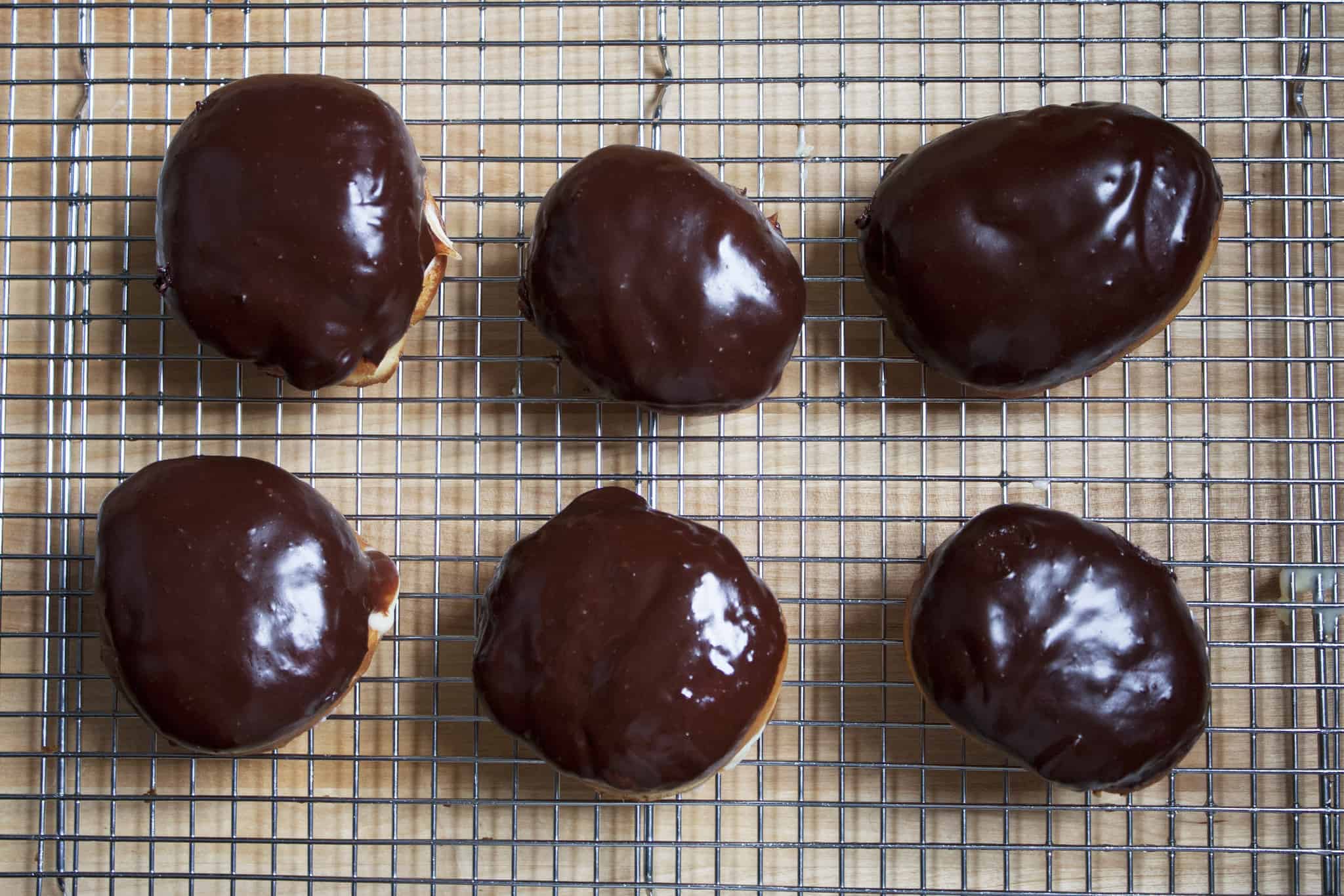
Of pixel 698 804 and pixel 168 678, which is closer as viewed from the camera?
pixel 168 678

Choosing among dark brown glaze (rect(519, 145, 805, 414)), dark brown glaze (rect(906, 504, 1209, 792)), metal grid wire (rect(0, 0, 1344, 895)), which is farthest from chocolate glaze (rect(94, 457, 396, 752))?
dark brown glaze (rect(906, 504, 1209, 792))

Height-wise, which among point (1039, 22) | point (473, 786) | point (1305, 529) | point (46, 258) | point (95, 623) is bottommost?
point (473, 786)

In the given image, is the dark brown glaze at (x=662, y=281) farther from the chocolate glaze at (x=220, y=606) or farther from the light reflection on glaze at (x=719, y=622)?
the chocolate glaze at (x=220, y=606)

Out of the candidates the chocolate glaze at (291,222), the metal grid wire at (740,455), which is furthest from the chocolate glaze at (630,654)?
the chocolate glaze at (291,222)

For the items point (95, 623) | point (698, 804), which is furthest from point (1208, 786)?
point (95, 623)

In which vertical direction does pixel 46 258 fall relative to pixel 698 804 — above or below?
above

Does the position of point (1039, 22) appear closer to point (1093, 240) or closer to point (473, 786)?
point (1093, 240)
